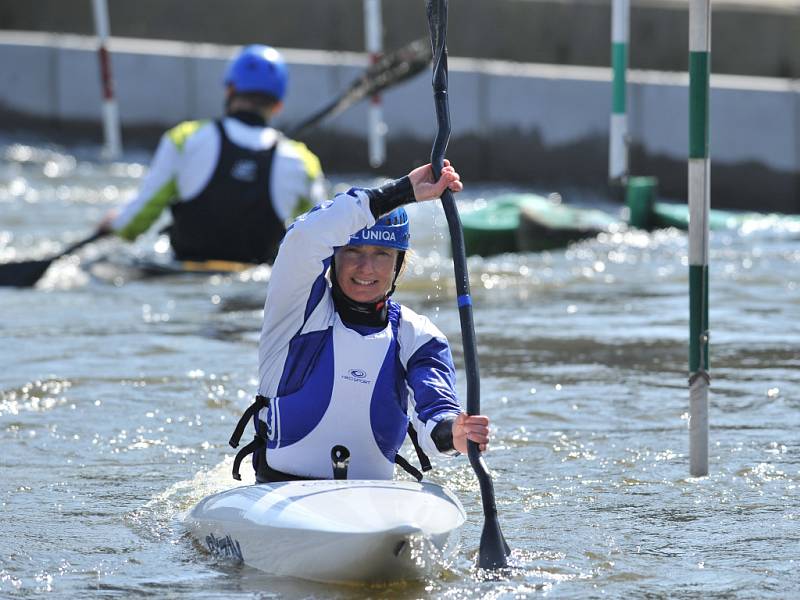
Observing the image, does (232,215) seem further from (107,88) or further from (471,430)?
(107,88)

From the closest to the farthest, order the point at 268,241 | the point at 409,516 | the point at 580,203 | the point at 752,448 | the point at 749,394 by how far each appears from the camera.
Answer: the point at 409,516 → the point at 752,448 → the point at 749,394 → the point at 268,241 → the point at 580,203

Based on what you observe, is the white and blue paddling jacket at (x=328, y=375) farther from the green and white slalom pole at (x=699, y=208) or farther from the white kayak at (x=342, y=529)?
the green and white slalom pole at (x=699, y=208)

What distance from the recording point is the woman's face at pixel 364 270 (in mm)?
4637

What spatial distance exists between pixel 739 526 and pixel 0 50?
40.0 ft

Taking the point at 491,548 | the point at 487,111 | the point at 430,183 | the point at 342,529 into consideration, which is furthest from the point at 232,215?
the point at 487,111

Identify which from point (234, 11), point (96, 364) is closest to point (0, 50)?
point (234, 11)

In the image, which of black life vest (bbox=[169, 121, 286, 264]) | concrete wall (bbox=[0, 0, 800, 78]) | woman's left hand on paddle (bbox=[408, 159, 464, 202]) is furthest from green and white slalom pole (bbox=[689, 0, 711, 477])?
concrete wall (bbox=[0, 0, 800, 78])

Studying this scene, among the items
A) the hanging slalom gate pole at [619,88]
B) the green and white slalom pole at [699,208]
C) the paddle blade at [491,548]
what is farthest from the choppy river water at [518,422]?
the hanging slalom gate pole at [619,88]

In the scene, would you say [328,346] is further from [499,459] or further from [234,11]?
[234,11]

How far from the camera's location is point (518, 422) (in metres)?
6.35

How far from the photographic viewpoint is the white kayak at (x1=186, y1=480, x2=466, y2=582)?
4129mm

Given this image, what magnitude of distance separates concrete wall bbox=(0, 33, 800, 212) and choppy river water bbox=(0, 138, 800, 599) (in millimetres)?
1730

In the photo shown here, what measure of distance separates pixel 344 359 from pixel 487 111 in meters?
9.34

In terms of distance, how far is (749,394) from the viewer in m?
6.70
